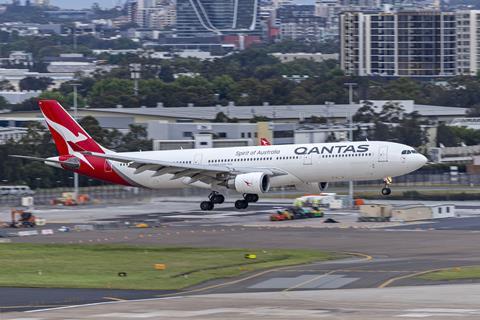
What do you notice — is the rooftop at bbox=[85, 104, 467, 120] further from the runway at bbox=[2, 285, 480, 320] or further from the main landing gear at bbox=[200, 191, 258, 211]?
the runway at bbox=[2, 285, 480, 320]

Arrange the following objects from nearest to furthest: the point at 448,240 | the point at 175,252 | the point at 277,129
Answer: the point at 175,252 → the point at 448,240 → the point at 277,129

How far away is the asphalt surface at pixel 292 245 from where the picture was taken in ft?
178

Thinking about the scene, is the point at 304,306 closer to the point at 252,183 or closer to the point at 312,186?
the point at 252,183

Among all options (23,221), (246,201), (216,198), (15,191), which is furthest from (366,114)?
(23,221)

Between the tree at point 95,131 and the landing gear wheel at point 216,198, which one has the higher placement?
the tree at point 95,131

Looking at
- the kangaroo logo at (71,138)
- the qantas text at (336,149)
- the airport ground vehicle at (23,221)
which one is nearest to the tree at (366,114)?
the kangaroo logo at (71,138)

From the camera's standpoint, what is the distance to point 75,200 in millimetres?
116812

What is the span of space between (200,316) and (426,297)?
29.6ft

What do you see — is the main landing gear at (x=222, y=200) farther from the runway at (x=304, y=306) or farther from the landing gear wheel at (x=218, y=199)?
the runway at (x=304, y=306)

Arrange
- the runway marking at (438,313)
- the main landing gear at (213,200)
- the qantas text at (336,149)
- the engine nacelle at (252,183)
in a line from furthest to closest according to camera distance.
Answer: the main landing gear at (213,200), the engine nacelle at (252,183), the qantas text at (336,149), the runway marking at (438,313)

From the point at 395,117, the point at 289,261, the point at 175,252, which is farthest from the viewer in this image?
the point at 395,117

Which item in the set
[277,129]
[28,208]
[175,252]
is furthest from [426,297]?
[277,129]

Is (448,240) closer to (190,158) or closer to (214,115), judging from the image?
(190,158)

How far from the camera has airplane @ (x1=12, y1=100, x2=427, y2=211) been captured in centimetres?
9081
